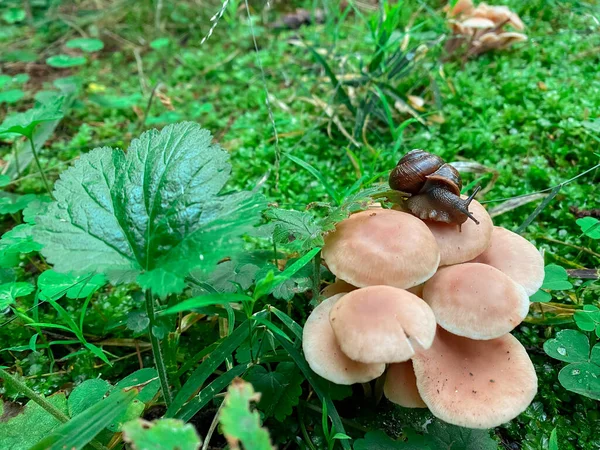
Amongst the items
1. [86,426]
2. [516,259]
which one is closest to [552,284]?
[516,259]

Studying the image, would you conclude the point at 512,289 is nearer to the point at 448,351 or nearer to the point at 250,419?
the point at 448,351

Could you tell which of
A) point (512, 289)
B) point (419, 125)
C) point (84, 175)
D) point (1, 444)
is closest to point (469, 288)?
point (512, 289)

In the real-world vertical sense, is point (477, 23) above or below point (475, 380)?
above

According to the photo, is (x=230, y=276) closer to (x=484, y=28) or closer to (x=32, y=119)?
(x=32, y=119)

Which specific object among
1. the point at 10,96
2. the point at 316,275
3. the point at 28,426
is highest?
the point at 10,96

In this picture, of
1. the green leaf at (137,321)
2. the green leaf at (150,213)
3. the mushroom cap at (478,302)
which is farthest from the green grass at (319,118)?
the mushroom cap at (478,302)

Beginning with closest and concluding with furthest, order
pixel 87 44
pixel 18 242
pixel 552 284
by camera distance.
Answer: pixel 552 284
pixel 18 242
pixel 87 44
